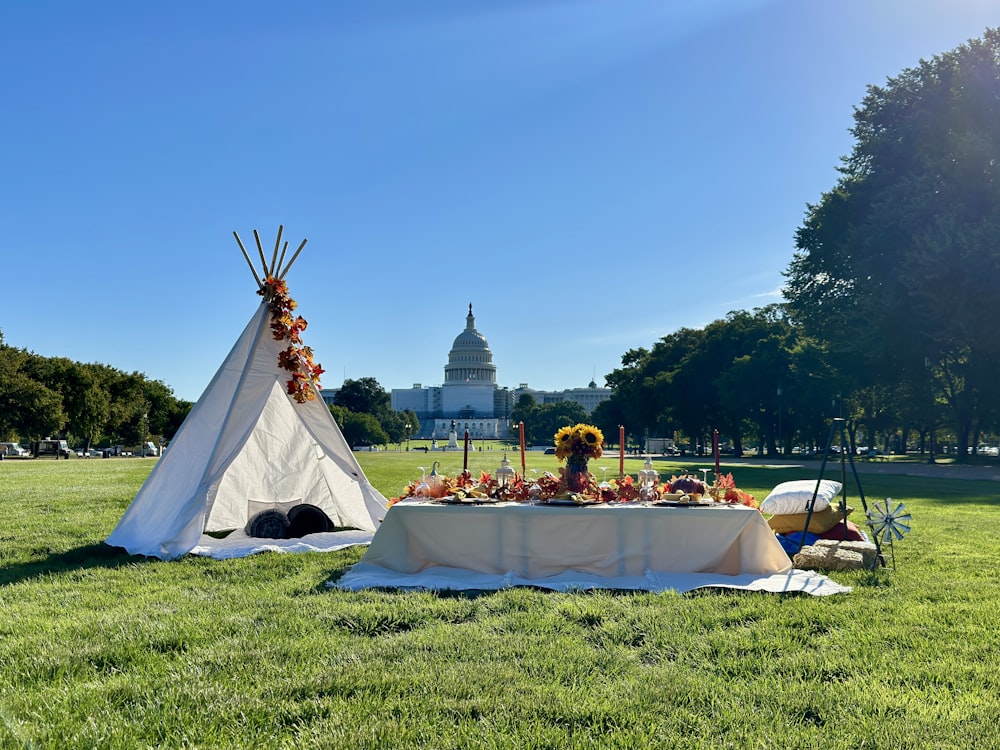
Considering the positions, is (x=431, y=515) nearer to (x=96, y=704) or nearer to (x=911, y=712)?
(x=96, y=704)

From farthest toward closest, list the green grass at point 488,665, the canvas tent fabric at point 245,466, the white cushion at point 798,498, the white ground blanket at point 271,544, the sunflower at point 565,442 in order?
the canvas tent fabric at point 245,466
the white ground blanket at point 271,544
the white cushion at point 798,498
the sunflower at point 565,442
the green grass at point 488,665

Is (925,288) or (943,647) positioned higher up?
(925,288)

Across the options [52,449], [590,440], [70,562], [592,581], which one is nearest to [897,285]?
[590,440]

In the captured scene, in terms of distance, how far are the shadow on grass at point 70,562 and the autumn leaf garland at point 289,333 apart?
119 inches

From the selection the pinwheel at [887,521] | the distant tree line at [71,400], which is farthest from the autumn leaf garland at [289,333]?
the distant tree line at [71,400]

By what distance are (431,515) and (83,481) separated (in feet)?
63.1

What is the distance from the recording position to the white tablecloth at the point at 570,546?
753 centimetres

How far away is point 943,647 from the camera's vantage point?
204 inches

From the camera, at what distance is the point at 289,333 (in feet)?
35.5

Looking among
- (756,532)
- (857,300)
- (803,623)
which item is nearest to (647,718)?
(803,623)

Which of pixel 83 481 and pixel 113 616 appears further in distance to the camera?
pixel 83 481

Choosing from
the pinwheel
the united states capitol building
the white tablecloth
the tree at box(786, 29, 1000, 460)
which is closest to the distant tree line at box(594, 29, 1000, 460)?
the tree at box(786, 29, 1000, 460)

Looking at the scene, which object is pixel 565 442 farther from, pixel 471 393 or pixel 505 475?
pixel 471 393

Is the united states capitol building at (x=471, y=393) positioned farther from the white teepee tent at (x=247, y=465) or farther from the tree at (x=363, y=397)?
the white teepee tent at (x=247, y=465)
